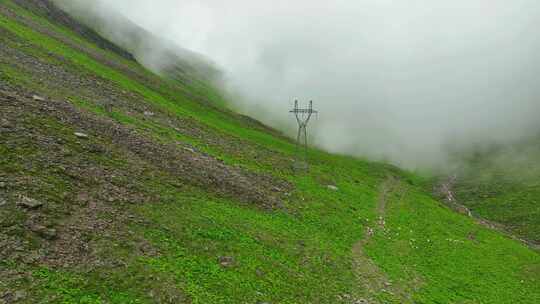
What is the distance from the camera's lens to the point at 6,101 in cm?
2873

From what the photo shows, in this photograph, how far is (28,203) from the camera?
1922cm

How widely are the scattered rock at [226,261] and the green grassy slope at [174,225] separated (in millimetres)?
79

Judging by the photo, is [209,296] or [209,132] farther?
[209,132]

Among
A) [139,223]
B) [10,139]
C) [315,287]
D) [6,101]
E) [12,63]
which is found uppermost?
[12,63]

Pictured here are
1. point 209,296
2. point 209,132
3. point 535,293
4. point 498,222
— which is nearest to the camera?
point 209,296

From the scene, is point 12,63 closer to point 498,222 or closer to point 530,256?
point 530,256

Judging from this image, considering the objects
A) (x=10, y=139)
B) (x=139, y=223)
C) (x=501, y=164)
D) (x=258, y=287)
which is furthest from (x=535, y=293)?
(x=501, y=164)

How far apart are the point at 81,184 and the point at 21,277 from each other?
9.43m

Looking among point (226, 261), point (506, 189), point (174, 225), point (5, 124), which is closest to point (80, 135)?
point (5, 124)

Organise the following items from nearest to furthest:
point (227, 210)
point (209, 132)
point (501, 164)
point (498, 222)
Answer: point (227, 210)
point (209, 132)
point (498, 222)
point (501, 164)

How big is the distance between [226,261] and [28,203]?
12.5m

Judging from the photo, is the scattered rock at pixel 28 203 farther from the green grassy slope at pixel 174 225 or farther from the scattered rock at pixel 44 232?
the scattered rock at pixel 44 232

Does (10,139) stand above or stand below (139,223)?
above

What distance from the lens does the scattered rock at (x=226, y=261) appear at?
23.1 m
